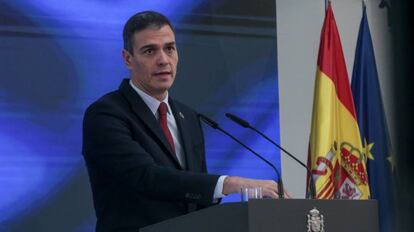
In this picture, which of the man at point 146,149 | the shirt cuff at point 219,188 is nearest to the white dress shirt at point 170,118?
the man at point 146,149

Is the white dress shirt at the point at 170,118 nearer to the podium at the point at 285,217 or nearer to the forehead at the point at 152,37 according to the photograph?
the forehead at the point at 152,37

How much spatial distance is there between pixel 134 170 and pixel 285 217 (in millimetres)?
742

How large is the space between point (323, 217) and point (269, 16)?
3.57 m

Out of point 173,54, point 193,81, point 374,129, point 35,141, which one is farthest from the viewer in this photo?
point 374,129

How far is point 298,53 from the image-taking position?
6.05 meters

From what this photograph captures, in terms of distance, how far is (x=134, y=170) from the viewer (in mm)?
2963

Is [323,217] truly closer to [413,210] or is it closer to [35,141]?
[35,141]

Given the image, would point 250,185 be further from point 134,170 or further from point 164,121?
point 164,121

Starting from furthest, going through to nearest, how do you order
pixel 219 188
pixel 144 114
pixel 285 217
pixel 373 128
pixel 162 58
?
1. pixel 373 128
2. pixel 162 58
3. pixel 144 114
4. pixel 219 188
5. pixel 285 217

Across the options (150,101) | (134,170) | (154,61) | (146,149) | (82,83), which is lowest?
(134,170)

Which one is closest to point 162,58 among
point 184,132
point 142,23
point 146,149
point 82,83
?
point 142,23

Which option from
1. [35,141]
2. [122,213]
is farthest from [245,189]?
[35,141]

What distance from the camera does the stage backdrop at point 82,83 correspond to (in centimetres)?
507

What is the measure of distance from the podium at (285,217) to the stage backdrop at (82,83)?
2.62 metres
